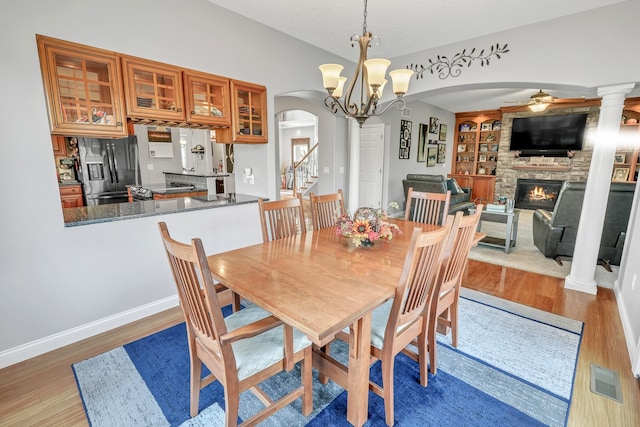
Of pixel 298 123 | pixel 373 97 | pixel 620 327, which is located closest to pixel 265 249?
pixel 373 97

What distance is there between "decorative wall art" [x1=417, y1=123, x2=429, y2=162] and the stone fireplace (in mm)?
2386

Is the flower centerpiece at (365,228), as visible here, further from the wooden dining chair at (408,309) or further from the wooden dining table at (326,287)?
the wooden dining chair at (408,309)

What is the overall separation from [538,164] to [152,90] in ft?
29.2

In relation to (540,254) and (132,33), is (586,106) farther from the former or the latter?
(132,33)

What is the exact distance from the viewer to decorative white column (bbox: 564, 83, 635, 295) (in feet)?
9.11

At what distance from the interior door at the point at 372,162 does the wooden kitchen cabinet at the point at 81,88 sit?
15.9 feet

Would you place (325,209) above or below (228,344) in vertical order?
above

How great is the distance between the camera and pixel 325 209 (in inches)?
112

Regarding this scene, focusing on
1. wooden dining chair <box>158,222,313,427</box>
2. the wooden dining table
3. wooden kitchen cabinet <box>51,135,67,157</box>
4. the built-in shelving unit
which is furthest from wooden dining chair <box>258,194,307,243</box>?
the built-in shelving unit

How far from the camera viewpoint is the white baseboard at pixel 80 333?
2.01 meters

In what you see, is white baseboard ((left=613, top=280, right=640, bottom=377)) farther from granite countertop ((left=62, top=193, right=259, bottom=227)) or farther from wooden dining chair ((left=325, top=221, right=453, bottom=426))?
granite countertop ((left=62, top=193, right=259, bottom=227))

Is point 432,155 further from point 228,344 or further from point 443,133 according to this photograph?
point 228,344

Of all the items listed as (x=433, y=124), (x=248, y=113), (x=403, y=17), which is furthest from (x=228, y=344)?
(x=433, y=124)

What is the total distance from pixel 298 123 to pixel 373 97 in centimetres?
1030
